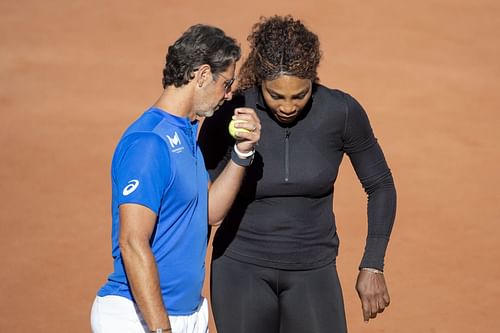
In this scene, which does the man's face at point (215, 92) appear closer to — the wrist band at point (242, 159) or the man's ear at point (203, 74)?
the man's ear at point (203, 74)

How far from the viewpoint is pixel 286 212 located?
399cm

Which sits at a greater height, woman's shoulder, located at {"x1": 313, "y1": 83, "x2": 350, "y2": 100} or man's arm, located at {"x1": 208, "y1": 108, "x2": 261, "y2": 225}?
woman's shoulder, located at {"x1": 313, "y1": 83, "x2": 350, "y2": 100}

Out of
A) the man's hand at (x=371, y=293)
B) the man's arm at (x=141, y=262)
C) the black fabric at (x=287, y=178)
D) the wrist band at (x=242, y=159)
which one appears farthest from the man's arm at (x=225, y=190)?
the man's hand at (x=371, y=293)

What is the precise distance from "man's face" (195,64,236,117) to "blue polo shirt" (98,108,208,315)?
0.08m

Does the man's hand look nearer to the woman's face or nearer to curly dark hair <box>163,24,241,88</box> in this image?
the woman's face

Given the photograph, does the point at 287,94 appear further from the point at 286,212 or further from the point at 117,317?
→ the point at 117,317

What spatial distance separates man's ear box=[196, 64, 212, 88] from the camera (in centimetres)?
349

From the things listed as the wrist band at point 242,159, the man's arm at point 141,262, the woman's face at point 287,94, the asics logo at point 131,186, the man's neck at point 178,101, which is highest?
the woman's face at point 287,94

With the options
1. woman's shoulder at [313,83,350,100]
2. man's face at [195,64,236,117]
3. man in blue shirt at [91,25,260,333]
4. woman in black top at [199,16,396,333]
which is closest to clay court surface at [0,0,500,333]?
woman in black top at [199,16,396,333]

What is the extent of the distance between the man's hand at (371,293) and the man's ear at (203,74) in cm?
122

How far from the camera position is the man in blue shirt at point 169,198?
3.16 m

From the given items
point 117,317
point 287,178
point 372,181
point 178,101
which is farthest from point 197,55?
point 372,181

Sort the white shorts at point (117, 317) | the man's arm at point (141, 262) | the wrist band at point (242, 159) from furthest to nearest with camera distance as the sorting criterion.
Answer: the wrist band at point (242, 159) → the white shorts at point (117, 317) → the man's arm at point (141, 262)

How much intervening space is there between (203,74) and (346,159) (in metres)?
6.45
